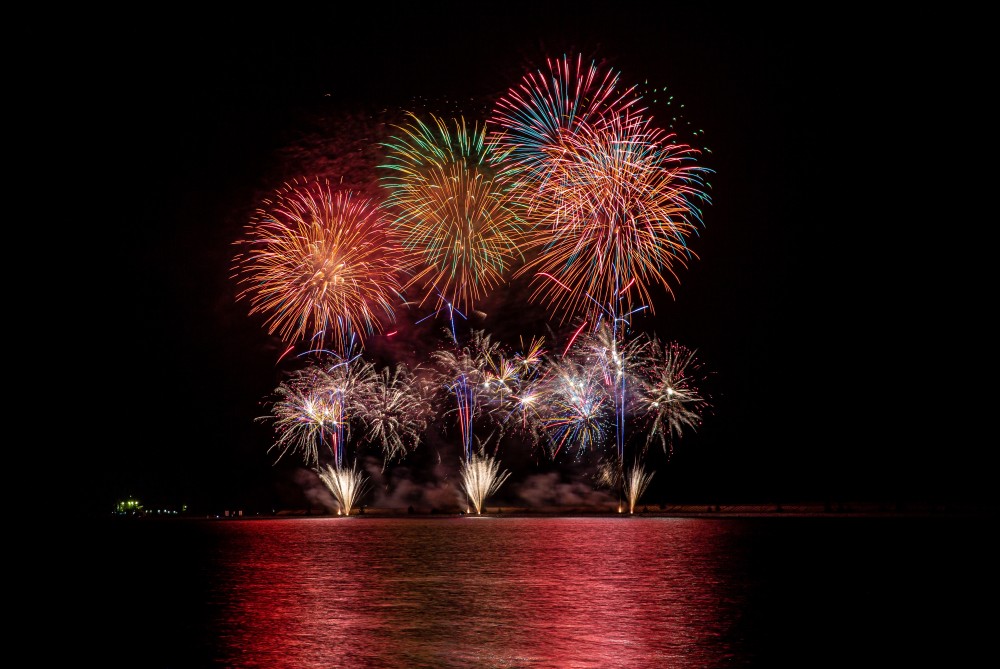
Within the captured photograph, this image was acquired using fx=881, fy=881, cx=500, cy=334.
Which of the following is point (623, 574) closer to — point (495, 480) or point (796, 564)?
point (796, 564)

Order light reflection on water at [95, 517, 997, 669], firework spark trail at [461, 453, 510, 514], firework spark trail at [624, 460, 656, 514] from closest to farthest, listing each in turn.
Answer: light reflection on water at [95, 517, 997, 669] < firework spark trail at [624, 460, 656, 514] < firework spark trail at [461, 453, 510, 514]

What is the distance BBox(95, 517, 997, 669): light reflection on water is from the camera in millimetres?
9453

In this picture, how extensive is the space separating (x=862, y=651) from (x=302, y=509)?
51.8m

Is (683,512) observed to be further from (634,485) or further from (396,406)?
(396,406)

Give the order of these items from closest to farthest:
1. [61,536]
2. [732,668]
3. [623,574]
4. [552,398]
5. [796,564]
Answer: [732,668], [623,574], [796,564], [61,536], [552,398]

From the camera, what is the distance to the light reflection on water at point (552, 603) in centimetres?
945

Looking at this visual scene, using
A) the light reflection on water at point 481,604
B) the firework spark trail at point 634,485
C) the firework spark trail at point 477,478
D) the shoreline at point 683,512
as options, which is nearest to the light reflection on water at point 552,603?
the light reflection on water at point 481,604

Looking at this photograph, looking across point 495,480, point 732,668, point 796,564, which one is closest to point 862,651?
point 732,668

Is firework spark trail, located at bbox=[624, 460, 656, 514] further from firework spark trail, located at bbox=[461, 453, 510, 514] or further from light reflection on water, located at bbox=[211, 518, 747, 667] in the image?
light reflection on water, located at bbox=[211, 518, 747, 667]

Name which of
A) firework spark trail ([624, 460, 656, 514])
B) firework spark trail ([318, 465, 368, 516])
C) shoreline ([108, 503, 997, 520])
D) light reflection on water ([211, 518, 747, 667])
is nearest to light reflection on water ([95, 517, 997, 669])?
light reflection on water ([211, 518, 747, 667])

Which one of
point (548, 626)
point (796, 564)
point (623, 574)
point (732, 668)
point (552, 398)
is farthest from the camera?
point (552, 398)

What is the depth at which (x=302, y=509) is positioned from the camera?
190 feet

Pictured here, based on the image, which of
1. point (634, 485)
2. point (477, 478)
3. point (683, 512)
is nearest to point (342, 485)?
point (477, 478)

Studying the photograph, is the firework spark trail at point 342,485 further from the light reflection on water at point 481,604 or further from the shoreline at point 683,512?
the light reflection on water at point 481,604
